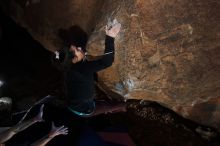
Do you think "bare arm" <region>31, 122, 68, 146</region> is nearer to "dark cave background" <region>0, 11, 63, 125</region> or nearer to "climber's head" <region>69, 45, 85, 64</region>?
"climber's head" <region>69, 45, 85, 64</region>

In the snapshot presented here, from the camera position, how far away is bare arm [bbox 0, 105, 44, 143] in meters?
3.88

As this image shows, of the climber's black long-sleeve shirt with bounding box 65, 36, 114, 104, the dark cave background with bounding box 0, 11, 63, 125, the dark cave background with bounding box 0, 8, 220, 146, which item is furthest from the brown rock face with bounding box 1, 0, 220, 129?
the dark cave background with bounding box 0, 11, 63, 125

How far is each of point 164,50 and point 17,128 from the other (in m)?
2.28

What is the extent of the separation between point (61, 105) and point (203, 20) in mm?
2237

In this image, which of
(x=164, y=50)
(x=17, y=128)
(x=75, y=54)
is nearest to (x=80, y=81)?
(x=75, y=54)

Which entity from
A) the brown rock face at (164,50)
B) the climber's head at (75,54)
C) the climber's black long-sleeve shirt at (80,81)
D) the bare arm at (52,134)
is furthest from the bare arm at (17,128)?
the brown rock face at (164,50)

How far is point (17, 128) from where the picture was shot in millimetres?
3957

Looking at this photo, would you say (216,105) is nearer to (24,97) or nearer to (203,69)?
(203,69)

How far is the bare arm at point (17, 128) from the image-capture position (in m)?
3.88

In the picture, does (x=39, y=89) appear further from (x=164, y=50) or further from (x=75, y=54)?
(x=164, y=50)

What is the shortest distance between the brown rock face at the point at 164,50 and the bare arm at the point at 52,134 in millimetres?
1555

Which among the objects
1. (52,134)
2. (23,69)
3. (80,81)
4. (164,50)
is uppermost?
(164,50)

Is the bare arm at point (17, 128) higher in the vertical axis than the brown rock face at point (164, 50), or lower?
lower

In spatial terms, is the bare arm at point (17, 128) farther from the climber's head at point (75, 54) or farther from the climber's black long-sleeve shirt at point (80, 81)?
the climber's head at point (75, 54)
